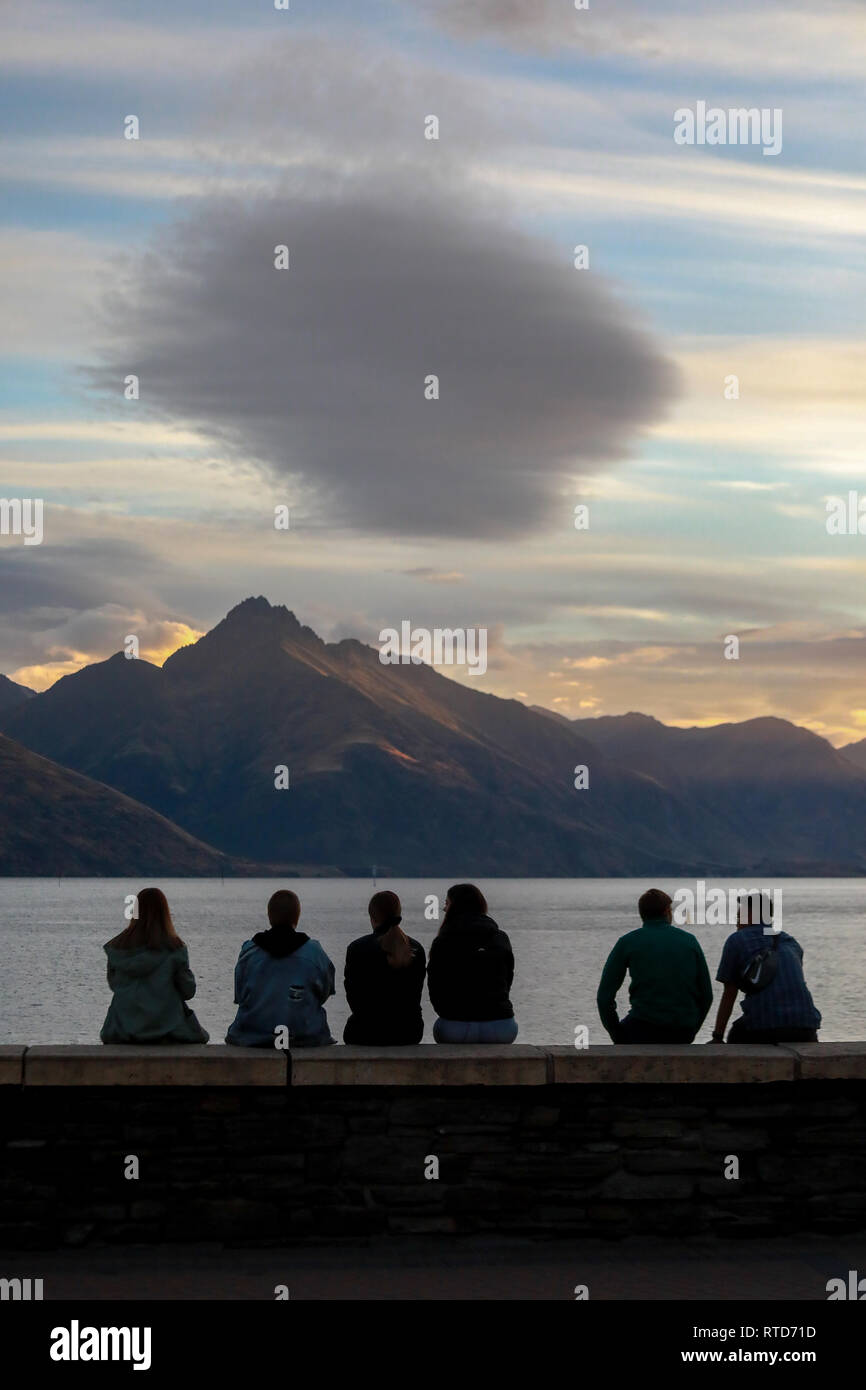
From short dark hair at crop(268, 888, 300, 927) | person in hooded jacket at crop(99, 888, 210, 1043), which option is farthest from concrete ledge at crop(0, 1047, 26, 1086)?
short dark hair at crop(268, 888, 300, 927)

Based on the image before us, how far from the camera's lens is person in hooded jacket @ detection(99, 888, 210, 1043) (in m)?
9.32

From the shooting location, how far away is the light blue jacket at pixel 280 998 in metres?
9.28

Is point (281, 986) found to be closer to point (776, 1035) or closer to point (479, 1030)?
point (479, 1030)

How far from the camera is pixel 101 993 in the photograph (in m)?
72.2

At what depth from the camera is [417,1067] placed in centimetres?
892

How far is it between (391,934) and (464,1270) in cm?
197

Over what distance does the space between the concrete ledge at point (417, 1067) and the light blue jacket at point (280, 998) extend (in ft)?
0.76

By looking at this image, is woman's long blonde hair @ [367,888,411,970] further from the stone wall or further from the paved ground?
the paved ground

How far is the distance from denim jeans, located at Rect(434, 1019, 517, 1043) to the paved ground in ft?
4.01

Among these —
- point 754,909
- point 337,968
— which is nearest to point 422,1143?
point 754,909

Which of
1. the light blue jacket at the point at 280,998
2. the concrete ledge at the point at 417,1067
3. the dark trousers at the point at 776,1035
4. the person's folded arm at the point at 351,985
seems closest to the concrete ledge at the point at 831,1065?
the dark trousers at the point at 776,1035

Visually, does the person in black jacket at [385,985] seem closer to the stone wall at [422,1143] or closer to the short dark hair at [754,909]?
the stone wall at [422,1143]
